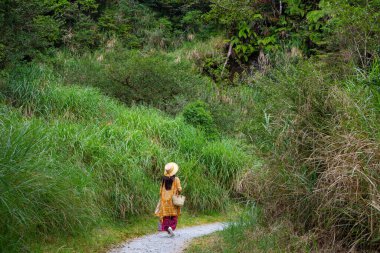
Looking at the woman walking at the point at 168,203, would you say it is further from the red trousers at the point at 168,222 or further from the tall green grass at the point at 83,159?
the tall green grass at the point at 83,159

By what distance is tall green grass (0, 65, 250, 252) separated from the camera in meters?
7.66

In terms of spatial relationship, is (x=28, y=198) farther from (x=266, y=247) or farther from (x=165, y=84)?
(x=165, y=84)

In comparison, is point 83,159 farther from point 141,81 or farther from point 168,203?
point 141,81

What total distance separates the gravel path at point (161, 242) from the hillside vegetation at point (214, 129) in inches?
29.8

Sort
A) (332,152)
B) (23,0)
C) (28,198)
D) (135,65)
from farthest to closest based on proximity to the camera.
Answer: (135,65)
(23,0)
(28,198)
(332,152)

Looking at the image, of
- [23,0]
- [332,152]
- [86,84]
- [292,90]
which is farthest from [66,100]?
[332,152]

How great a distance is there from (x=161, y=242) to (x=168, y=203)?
33.8 inches

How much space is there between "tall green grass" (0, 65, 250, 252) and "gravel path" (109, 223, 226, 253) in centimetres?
83

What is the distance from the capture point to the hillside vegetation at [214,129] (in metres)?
7.02

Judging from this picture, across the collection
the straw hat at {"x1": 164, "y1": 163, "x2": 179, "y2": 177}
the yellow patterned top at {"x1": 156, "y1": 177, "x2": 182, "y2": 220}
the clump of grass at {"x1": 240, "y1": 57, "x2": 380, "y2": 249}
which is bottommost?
the yellow patterned top at {"x1": 156, "y1": 177, "x2": 182, "y2": 220}

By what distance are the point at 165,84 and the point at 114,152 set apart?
24.0 ft

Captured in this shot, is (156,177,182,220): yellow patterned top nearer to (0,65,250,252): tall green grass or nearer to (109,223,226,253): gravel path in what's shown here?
(109,223,226,253): gravel path

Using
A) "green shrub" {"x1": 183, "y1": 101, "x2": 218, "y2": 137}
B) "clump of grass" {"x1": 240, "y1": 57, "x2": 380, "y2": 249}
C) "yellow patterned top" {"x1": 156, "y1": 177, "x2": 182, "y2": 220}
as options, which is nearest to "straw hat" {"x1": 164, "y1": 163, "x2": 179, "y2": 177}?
"yellow patterned top" {"x1": 156, "y1": 177, "x2": 182, "y2": 220}

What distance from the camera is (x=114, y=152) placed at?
465 inches
